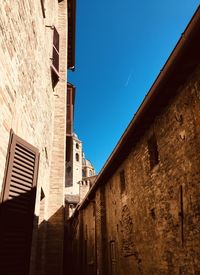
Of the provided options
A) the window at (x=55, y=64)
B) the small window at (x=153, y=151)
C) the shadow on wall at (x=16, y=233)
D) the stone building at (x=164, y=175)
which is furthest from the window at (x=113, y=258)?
the window at (x=55, y=64)

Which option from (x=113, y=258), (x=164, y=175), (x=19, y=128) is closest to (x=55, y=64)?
(x=19, y=128)

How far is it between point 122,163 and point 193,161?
14.3ft

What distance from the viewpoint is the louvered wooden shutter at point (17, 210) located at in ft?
10.9

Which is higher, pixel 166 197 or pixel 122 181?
pixel 122 181

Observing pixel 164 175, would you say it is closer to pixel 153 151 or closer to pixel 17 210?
pixel 153 151

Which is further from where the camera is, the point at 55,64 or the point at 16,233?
the point at 55,64

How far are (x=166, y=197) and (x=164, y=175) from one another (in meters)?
0.48

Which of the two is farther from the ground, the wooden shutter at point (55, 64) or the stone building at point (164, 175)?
the wooden shutter at point (55, 64)

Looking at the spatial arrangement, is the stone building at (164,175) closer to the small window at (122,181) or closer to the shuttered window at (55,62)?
the small window at (122,181)

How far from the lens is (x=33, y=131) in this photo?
5.37 meters

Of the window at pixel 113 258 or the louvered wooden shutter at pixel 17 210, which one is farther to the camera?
the window at pixel 113 258

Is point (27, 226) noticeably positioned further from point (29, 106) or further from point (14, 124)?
point (29, 106)

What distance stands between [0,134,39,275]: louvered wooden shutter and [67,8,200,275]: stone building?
2.78 m

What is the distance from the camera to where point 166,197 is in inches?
212
